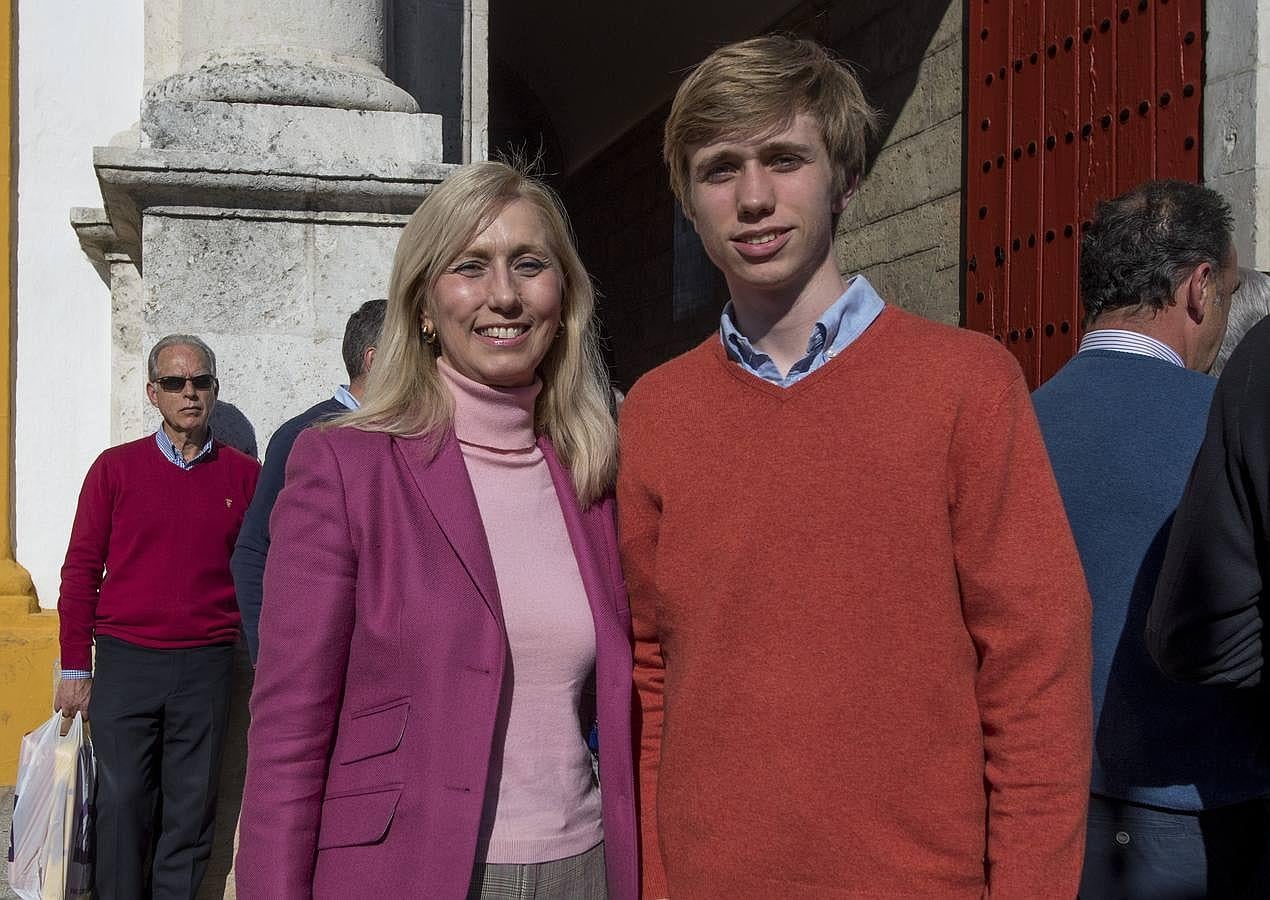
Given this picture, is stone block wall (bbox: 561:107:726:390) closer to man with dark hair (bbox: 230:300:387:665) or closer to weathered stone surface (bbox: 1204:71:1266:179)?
weathered stone surface (bbox: 1204:71:1266:179)

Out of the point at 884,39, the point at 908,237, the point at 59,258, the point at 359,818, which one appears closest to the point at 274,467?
the point at 359,818

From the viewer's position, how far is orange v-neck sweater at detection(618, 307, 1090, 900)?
1609 mm

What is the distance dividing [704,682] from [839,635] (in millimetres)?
201

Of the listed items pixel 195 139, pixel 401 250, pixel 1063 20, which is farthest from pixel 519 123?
pixel 401 250

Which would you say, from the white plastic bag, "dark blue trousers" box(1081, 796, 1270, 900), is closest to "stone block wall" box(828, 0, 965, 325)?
the white plastic bag

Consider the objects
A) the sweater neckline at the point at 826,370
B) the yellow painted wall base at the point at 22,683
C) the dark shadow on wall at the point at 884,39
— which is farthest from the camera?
the dark shadow on wall at the point at 884,39

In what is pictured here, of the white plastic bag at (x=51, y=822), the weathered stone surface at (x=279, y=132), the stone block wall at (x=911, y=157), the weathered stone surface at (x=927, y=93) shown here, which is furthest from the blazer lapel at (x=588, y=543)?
the weathered stone surface at (x=927, y=93)

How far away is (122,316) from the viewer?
5074 millimetres

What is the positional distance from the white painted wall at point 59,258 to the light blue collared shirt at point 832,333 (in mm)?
4058

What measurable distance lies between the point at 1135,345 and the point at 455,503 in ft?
4.14

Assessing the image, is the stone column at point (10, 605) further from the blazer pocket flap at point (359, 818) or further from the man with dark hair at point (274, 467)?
the blazer pocket flap at point (359, 818)

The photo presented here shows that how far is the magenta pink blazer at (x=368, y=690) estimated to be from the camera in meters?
1.78

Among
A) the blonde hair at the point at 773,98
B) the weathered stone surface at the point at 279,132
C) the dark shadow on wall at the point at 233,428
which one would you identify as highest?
the weathered stone surface at the point at 279,132

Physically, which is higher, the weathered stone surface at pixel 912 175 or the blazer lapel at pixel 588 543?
the weathered stone surface at pixel 912 175
